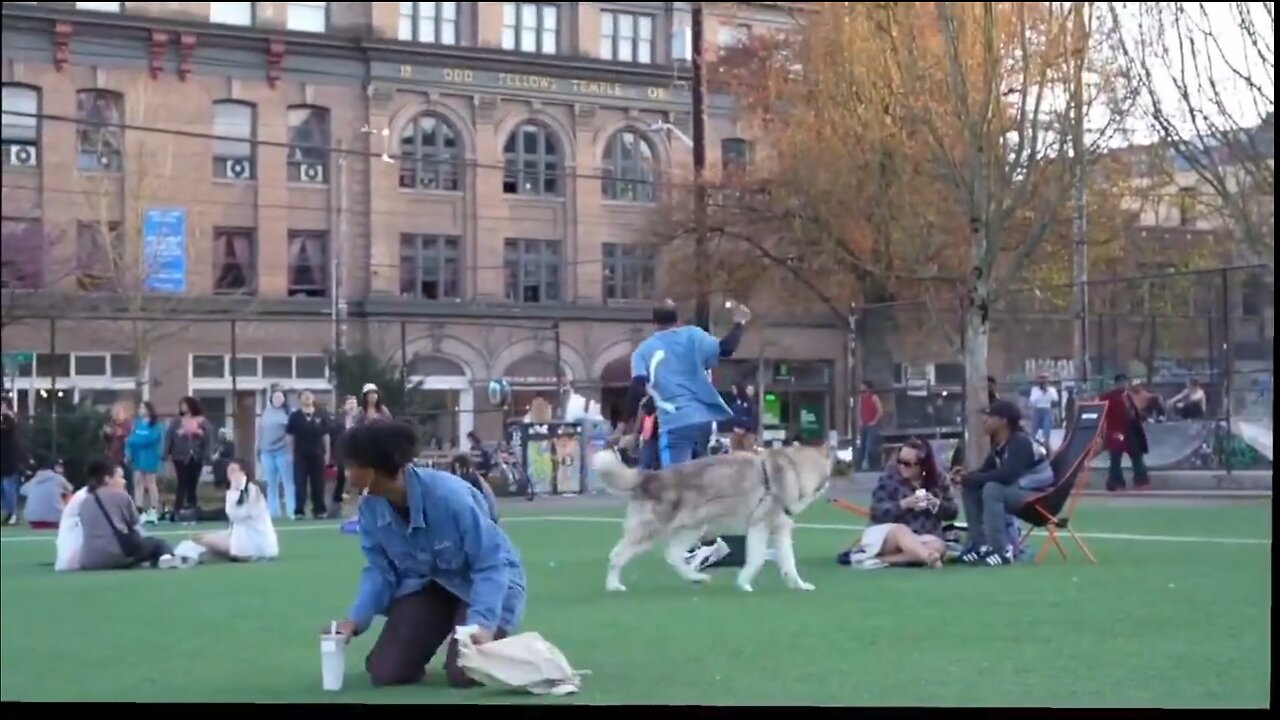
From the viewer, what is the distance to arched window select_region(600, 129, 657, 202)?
49531 millimetres

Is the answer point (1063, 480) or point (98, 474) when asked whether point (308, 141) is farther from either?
point (1063, 480)

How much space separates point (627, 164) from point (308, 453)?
28.4 meters

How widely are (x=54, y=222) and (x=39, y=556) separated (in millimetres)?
29620

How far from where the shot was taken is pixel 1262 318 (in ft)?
84.9

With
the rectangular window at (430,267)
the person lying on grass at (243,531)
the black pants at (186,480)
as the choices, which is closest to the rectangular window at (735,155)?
the rectangular window at (430,267)

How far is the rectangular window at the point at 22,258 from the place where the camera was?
148 ft

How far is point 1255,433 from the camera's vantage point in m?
25.2

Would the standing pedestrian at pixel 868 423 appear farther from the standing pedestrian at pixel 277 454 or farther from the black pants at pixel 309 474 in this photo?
the standing pedestrian at pixel 277 454

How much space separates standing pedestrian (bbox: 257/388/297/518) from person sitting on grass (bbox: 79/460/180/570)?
693 cm

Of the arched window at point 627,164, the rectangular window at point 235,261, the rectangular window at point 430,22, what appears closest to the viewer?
the arched window at point 627,164

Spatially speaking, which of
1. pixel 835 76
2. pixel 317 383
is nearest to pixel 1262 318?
pixel 835 76

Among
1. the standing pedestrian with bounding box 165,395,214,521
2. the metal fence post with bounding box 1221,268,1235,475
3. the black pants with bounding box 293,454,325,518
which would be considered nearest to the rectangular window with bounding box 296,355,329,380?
the standing pedestrian with bounding box 165,395,214,521

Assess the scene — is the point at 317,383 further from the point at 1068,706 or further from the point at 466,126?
the point at 1068,706

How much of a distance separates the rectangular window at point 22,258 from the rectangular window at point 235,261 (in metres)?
5.39
